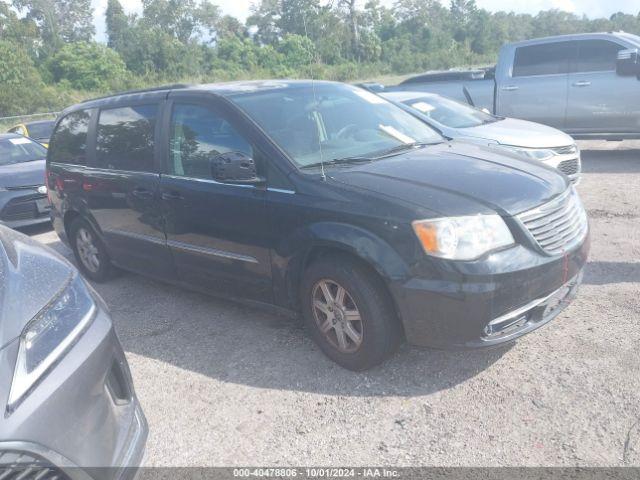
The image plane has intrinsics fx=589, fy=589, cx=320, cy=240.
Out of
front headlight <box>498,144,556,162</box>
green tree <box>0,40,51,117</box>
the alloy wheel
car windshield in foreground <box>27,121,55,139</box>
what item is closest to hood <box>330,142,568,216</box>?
the alloy wheel

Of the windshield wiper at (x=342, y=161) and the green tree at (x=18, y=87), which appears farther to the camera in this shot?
the green tree at (x=18, y=87)

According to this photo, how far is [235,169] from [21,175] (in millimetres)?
6223

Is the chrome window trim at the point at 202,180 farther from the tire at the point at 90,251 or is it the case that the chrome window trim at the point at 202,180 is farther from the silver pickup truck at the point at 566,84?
the silver pickup truck at the point at 566,84

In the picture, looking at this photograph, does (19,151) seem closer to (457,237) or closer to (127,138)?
(127,138)

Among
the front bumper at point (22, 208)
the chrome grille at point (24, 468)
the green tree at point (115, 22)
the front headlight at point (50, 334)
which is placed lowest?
the front bumper at point (22, 208)

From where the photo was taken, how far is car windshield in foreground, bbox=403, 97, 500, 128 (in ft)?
24.6

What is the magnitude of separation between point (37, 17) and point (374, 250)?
7521 cm

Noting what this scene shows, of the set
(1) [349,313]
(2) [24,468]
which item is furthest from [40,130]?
(2) [24,468]

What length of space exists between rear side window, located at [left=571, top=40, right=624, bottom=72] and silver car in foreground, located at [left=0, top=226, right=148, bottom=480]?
9.35 m

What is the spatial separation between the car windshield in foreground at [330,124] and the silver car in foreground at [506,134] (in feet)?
5.54

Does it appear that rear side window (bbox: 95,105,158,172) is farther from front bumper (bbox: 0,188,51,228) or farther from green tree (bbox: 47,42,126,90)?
green tree (bbox: 47,42,126,90)

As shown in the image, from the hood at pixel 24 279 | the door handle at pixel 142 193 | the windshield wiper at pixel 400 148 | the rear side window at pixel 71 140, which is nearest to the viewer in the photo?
the hood at pixel 24 279

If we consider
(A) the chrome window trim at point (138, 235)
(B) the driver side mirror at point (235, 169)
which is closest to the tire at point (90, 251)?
(A) the chrome window trim at point (138, 235)

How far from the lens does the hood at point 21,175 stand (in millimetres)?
8375
